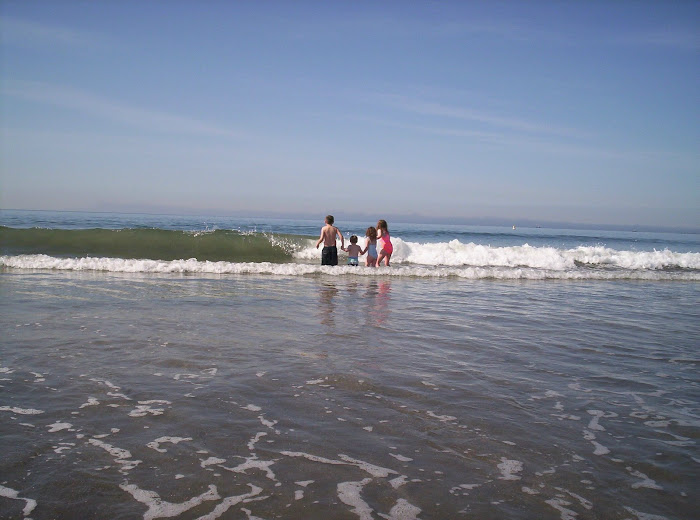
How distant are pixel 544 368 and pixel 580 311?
15.6 feet

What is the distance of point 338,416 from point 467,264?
19.7 meters

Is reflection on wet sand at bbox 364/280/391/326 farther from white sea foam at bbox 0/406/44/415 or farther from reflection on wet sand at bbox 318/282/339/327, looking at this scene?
white sea foam at bbox 0/406/44/415

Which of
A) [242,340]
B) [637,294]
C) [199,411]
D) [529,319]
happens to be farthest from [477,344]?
[637,294]

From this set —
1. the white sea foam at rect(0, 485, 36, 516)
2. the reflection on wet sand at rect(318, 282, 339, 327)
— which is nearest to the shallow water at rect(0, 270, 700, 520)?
the white sea foam at rect(0, 485, 36, 516)

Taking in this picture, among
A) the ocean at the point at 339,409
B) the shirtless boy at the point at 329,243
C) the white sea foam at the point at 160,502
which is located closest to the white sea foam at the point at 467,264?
the shirtless boy at the point at 329,243

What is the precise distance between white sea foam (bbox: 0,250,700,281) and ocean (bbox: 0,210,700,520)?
15.3 ft

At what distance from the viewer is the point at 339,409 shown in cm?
393

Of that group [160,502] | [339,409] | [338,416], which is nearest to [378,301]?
[339,409]

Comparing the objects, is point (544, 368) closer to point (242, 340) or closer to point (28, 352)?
point (242, 340)

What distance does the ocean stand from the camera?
107 inches

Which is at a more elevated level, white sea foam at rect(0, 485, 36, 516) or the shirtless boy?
the shirtless boy

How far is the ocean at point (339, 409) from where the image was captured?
272 centimetres

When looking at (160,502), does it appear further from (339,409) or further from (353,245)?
(353,245)

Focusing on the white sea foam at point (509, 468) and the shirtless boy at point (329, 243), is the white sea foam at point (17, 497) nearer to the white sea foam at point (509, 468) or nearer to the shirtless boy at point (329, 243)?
the white sea foam at point (509, 468)
